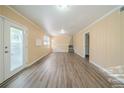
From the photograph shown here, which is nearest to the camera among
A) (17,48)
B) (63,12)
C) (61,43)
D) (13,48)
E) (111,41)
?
(111,41)

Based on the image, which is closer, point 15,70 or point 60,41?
point 15,70

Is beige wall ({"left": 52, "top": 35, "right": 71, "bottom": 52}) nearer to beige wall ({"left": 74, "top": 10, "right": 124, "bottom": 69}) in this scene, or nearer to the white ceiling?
the white ceiling

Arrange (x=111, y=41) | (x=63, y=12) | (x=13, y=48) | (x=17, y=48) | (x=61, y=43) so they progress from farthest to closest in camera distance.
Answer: (x=61, y=43), (x=17, y=48), (x=13, y=48), (x=63, y=12), (x=111, y=41)

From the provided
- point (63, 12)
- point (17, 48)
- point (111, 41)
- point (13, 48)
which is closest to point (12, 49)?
point (13, 48)

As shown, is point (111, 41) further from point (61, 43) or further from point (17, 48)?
point (61, 43)

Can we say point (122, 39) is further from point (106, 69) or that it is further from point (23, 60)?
point (23, 60)

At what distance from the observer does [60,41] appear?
48.5ft

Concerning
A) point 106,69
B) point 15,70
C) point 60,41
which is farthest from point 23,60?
point 60,41

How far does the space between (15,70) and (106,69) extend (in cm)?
337

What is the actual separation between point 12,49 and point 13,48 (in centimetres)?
10

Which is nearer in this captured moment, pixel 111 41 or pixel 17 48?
pixel 111 41

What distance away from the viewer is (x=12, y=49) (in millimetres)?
4207

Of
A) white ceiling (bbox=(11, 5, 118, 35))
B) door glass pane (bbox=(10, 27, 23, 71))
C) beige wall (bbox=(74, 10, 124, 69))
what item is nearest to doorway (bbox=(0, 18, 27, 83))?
door glass pane (bbox=(10, 27, 23, 71))
